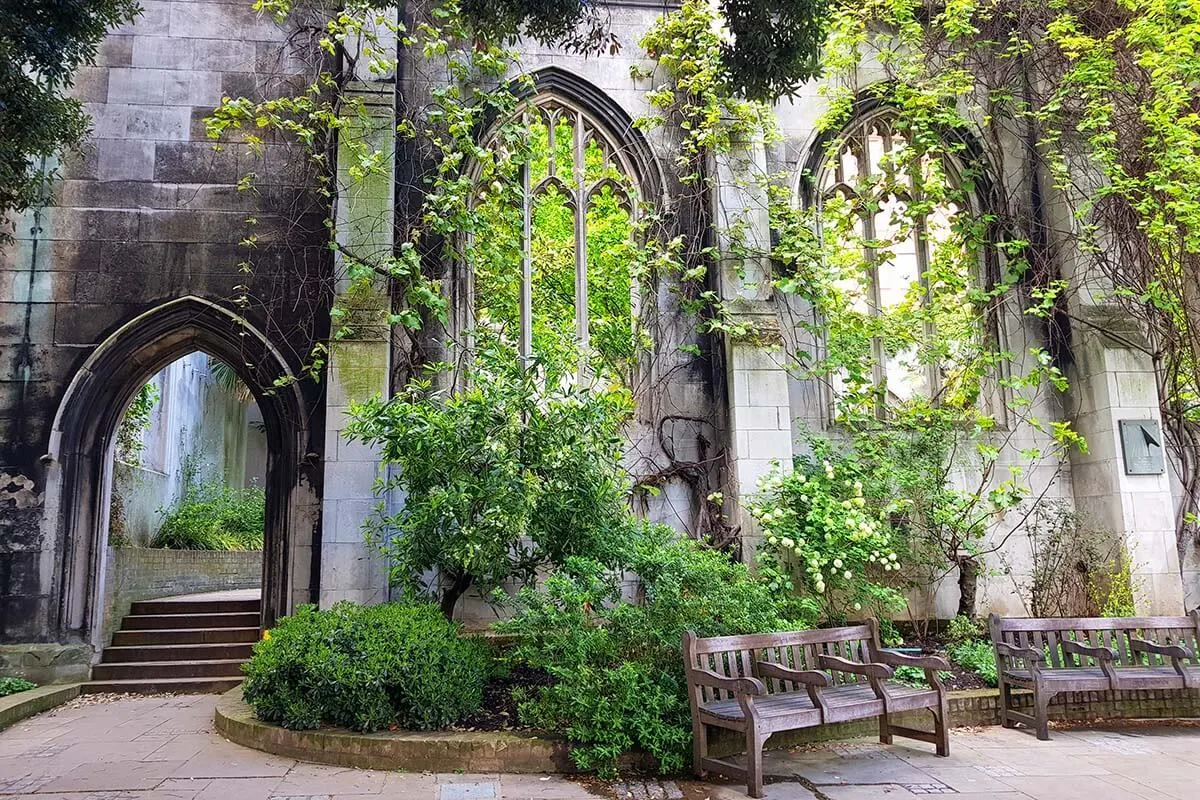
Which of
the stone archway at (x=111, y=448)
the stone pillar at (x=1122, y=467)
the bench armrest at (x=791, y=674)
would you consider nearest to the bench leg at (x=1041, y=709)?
the bench armrest at (x=791, y=674)

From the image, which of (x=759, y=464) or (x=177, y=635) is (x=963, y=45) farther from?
(x=177, y=635)

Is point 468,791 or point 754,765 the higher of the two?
point 754,765

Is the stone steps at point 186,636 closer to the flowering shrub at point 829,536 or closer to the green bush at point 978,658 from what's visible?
the flowering shrub at point 829,536

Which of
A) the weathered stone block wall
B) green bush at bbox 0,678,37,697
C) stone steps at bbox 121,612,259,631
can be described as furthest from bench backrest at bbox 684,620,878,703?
stone steps at bbox 121,612,259,631

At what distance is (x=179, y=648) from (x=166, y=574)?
2948 millimetres

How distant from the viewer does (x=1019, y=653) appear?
6.43 meters

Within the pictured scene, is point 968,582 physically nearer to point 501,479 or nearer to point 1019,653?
point 1019,653

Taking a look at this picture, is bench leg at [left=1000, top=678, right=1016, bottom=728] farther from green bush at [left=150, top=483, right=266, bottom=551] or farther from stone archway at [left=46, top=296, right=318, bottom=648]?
green bush at [left=150, top=483, right=266, bottom=551]

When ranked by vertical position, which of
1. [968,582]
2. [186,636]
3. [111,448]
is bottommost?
[186,636]

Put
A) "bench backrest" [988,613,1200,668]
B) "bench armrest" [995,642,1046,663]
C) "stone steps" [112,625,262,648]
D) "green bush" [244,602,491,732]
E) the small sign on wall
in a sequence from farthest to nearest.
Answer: "stone steps" [112,625,262,648]
the small sign on wall
"bench backrest" [988,613,1200,668]
"bench armrest" [995,642,1046,663]
"green bush" [244,602,491,732]

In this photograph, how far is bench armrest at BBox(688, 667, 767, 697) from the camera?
4.93 meters

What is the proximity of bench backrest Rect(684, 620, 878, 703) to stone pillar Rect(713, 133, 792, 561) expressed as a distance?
81.7 inches

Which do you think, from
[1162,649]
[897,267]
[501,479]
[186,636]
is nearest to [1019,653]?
[1162,649]

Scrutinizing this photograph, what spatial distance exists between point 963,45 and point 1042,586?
6429 mm
